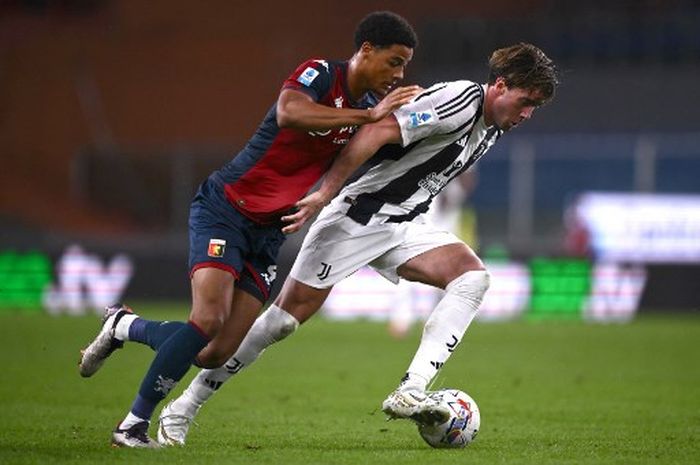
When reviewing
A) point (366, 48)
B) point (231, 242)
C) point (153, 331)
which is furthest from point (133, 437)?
point (366, 48)

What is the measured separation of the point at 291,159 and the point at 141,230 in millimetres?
17979

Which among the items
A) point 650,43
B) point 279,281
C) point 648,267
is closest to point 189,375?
point 279,281

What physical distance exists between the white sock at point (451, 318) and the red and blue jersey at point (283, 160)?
100cm

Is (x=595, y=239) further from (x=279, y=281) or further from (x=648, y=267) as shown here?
(x=279, y=281)

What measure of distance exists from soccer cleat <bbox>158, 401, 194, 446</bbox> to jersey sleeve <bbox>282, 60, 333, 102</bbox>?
182 cm

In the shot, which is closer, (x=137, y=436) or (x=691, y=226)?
(x=137, y=436)

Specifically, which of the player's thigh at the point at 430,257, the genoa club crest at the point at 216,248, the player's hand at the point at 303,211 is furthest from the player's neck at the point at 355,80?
the genoa club crest at the point at 216,248

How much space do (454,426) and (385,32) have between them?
6.70 feet

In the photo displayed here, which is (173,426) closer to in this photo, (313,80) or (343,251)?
(343,251)

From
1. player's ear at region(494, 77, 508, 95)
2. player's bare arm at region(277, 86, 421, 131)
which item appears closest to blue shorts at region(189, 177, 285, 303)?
player's bare arm at region(277, 86, 421, 131)

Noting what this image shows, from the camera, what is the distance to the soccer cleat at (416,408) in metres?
6.85

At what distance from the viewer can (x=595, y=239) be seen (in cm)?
2127

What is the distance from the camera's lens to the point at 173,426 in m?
7.26

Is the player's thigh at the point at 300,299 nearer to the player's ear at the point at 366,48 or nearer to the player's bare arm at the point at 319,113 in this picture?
the player's bare arm at the point at 319,113
